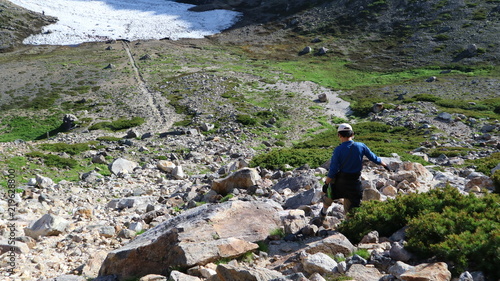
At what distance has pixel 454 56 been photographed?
80.1 m

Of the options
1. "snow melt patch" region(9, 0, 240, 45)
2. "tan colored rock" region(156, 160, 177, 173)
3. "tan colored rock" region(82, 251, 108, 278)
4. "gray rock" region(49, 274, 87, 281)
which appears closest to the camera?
"gray rock" region(49, 274, 87, 281)

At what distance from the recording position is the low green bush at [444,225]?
21.5 feet

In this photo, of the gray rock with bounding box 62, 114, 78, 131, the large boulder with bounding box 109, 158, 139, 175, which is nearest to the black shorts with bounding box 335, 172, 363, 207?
the large boulder with bounding box 109, 158, 139, 175

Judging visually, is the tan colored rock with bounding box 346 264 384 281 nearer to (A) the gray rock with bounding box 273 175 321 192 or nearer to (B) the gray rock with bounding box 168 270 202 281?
(B) the gray rock with bounding box 168 270 202 281

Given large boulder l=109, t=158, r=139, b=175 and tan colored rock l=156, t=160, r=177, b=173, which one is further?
tan colored rock l=156, t=160, r=177, b=173

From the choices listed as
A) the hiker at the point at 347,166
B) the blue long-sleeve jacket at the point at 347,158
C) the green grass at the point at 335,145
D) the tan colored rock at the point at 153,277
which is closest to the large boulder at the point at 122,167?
the green grass at the point at 335,145

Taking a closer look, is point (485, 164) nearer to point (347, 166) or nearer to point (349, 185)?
point (349, 185)

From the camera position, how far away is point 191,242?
28.1ft

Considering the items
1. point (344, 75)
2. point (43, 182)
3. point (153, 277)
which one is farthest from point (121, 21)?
point (153, 277)

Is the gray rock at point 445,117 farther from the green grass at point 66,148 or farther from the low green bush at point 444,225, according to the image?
the green grass at point 66,148

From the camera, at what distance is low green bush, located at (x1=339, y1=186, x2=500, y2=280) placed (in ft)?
21.5

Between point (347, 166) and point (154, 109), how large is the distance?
4459cm

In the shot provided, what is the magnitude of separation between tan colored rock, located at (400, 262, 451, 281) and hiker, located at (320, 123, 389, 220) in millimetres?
3238

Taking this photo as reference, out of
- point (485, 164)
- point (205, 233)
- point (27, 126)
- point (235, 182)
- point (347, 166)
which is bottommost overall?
point (27, 126)
